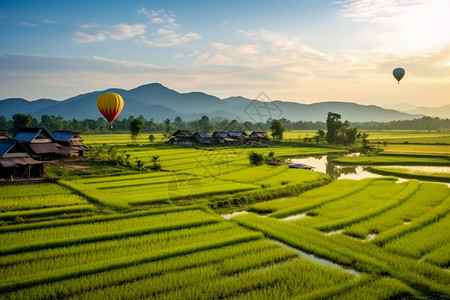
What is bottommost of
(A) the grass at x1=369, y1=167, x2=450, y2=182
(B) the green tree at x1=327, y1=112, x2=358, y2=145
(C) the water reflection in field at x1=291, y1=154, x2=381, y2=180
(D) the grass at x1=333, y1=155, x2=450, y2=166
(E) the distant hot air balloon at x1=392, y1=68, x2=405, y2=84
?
(C) the water reflection in field at x1=291, y1=154, x2=381, y2=180

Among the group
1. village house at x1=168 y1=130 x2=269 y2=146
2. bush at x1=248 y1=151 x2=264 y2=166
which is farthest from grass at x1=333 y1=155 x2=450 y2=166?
village house at x1=168 y1=130 x2=269 y2=146

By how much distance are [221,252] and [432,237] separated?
8.78 metres

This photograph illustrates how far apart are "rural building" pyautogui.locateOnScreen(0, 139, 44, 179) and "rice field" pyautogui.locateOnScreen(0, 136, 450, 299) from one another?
302 centimetres

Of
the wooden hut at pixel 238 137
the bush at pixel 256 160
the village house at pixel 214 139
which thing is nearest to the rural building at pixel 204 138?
the village house at pixel 214 139

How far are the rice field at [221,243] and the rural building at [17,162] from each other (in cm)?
302

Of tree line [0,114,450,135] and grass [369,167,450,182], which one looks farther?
tree line [0,114,450,135]

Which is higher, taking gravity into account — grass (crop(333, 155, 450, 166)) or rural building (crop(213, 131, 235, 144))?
rural building (crop(213, 131, 235, 144))

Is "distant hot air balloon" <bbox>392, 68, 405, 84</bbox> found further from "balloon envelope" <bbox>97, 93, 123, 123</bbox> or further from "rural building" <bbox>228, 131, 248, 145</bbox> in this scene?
"balloon envelope" <bbox>97, 93, 123, 123</bbox>

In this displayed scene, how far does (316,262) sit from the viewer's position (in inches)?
435

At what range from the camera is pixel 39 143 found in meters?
31.4

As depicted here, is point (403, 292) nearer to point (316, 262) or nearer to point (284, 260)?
point (316, 262)

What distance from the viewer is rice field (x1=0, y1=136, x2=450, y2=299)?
918 cm

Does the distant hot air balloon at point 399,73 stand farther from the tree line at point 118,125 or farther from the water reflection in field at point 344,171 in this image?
the tree line at point 118,125

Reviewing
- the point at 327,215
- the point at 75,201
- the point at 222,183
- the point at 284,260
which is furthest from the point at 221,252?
the point at 222,183
